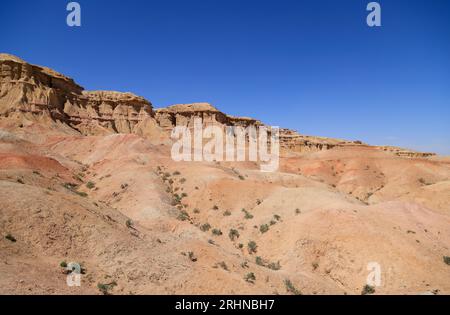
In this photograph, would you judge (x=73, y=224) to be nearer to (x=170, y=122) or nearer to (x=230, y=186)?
(x=230, y=186)

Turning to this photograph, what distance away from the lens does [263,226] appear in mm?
20625

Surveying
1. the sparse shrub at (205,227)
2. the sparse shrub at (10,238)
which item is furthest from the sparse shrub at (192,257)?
the sparse shrub at (205,227)

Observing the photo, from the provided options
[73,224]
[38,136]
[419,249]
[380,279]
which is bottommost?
[380,279]

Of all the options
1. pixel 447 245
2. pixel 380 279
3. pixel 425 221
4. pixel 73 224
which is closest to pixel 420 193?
pixel 425 221

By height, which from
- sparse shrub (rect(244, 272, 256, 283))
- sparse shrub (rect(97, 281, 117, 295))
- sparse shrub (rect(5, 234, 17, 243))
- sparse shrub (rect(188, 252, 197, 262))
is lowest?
sparse shrub (rect(244, 272, 256, 283))

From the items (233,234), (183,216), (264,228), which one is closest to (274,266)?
(264,228)

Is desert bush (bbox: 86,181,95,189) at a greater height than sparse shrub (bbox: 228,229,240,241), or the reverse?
desert bush (bbox: 86,181,95,189)

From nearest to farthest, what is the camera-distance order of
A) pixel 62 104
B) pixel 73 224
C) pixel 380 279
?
pixel 73 224 → pixel 380 279 → pixel 62 104

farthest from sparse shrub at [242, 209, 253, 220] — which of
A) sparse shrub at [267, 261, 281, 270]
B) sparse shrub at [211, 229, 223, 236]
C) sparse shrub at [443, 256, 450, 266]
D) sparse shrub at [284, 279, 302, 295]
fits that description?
sparse shrub at [443, 256, 450, 266]

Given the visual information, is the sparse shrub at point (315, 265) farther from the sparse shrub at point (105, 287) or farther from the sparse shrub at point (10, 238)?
the sparse shrub at point (10, 238)

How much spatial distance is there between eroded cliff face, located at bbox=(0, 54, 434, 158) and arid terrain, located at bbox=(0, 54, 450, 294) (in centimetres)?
1534

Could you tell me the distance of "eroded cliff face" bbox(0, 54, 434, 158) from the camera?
53.1m

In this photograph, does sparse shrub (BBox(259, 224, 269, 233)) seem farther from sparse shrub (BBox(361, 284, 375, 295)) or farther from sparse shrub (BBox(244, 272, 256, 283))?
sparse shrub (BBox(244, 272, 256, 283))

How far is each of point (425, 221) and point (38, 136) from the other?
50.6 m
